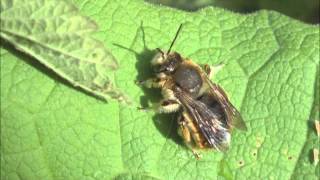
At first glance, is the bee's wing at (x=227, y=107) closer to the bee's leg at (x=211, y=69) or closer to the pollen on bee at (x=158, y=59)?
the bee's leg at (x=211, y=69)

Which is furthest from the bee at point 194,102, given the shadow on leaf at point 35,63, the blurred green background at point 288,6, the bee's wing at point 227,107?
the blurred green background at point 288,6

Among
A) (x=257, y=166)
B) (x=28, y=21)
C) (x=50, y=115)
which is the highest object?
(x=28, y=21)

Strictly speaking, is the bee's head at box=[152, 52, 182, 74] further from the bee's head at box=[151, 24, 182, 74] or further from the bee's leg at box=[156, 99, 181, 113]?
the bee's leg at box=[156, 99, 181, 113]

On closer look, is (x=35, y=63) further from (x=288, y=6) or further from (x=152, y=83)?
(x=288, y=6)

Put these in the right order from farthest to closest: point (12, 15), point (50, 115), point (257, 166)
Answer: point (257, 166) < point (50, 115) < point (12, 15)

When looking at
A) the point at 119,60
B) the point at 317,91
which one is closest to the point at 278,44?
the point at 317,91

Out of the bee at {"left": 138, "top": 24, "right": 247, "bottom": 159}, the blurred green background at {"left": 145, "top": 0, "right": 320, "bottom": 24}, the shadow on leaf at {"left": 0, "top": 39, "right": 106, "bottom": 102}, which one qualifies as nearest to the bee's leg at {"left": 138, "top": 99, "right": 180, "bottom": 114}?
the bee at {"left": 138, "top": 24, "right": 247, "bottom": 159}

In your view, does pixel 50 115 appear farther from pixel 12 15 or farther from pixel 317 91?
pixel 317 91
